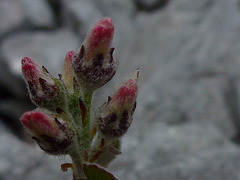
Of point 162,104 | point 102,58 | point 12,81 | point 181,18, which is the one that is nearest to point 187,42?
point 181,18

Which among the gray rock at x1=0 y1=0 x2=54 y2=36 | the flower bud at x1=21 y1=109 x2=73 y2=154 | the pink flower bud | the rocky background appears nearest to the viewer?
the flower bud at x1=21 y1=109 x2=73 y2=154

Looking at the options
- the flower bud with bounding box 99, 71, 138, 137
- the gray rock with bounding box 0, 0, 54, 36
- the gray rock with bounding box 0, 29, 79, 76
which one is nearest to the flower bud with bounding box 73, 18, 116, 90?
the flower bud with bounding box 99, 71, 138, 137

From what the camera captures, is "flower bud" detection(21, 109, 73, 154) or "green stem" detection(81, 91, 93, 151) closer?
"flower bud" detection(21, 109, 73, 154)

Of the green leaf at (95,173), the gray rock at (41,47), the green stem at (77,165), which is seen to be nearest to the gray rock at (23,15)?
the gray rock at (41,47)

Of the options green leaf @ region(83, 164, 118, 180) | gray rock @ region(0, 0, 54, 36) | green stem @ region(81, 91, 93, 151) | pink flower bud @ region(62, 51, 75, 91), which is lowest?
gray rock @ region(0, 0, 54, 36)

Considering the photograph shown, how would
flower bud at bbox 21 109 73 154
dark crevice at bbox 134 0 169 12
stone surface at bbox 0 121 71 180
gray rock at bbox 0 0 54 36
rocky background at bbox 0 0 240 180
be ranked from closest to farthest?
flower bud at bbox 21 109 73 154 < rocky background at bbox 0 0 240 180 < stone surface at bbox 0 121 71 180 < gray rock at bbox 0 0 54 36 < dark crevice at bbox 134 0 169 12

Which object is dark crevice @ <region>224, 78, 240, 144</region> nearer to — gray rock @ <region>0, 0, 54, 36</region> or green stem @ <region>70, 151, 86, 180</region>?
green stem @ <region>70, 151, 86, 180</region>
